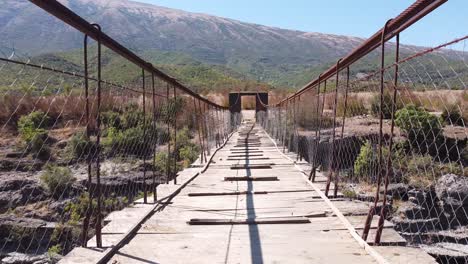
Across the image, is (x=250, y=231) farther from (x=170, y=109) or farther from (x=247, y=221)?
(x=170, y=109)

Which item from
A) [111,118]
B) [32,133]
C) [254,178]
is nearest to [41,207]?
[32,133]

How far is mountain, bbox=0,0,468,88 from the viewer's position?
412ft

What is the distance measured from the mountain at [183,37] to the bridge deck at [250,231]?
94.3 m

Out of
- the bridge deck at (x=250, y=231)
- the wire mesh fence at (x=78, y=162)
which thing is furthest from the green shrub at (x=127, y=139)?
the bridge deck at (x=250, y=231)

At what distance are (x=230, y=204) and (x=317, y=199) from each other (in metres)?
0.65

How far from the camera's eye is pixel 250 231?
3031 mm

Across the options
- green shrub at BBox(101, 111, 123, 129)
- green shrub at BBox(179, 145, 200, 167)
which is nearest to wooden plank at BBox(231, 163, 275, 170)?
green shrub at BBox(101, 111, 123, 129)

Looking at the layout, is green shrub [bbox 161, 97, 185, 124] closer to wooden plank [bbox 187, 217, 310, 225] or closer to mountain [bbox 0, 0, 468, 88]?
wooden plank [bbox 187, 217, 310, 225]

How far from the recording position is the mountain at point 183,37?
126 meters

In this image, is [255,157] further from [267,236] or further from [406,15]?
[406,15]

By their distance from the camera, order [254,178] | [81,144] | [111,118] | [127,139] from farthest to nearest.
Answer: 1. [81,144]
2. [127,139]
3. [111,118]
4. [254,178]

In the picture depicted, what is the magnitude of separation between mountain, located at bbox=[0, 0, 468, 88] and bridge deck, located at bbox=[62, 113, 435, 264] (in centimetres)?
9430

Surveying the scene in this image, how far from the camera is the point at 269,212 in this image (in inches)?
142

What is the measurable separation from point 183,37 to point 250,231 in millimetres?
160870
